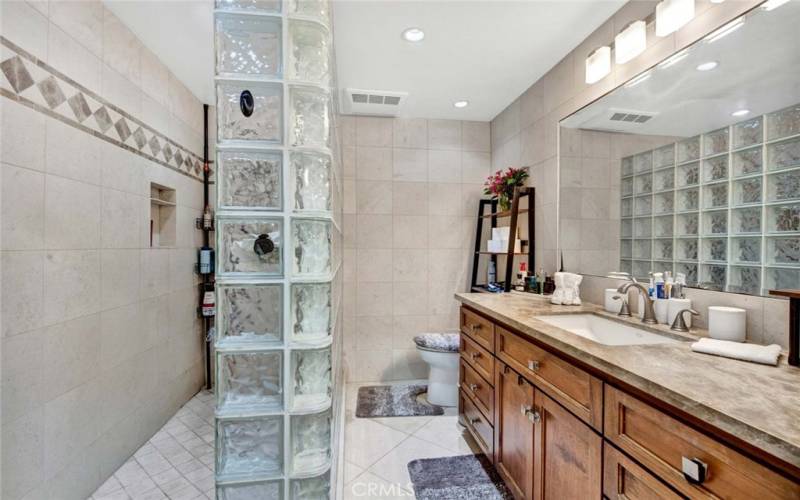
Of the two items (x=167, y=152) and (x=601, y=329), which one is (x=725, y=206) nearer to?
(x=601, y=329)

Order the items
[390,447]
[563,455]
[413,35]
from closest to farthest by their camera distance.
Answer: [563,455], [413,35], [390,447]

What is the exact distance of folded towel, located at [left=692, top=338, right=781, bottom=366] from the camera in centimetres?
91

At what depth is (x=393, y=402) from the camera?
2586mm

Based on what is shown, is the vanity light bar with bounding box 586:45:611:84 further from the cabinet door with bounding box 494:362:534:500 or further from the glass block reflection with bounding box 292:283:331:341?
the glass block reflection with bounding box 292:283:331:341

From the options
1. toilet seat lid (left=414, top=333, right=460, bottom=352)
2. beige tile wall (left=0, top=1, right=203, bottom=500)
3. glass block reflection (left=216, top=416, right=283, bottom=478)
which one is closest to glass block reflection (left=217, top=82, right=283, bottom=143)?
glass block reflection (left=216, top=416, right=283, bottom=478)

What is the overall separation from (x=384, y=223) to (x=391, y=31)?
1.46 meters

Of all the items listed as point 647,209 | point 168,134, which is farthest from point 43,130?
point 647,209

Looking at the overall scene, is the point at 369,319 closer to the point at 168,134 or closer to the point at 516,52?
the point at 168,134

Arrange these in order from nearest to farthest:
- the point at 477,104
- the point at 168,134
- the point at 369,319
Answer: the point at 168,134 → the point at 477,104 → the point at 369,319

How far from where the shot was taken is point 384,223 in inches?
118

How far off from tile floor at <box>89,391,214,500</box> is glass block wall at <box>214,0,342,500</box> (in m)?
0.94

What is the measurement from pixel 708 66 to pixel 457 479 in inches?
79.3

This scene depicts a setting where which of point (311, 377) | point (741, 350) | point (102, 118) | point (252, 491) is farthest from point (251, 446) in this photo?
point (102, 118)

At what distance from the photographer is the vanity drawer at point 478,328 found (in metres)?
1.71
